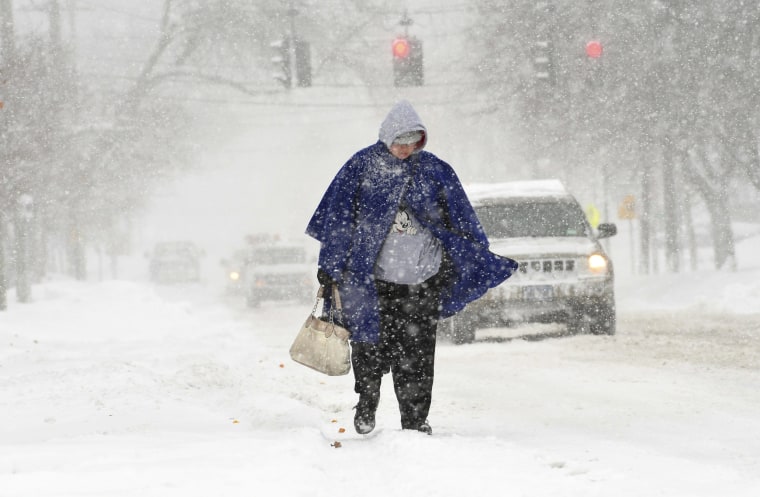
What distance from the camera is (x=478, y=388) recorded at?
840 centimetres

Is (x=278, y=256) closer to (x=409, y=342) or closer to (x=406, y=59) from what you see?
Result: (x=406, y=59)

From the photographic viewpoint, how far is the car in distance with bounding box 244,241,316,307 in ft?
85.8

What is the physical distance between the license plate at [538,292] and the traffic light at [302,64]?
10280 mm

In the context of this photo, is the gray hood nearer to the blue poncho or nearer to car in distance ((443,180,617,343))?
the blue poncho

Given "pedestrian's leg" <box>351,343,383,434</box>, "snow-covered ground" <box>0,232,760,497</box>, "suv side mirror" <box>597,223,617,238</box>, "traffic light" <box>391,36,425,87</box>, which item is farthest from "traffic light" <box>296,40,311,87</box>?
"pedestrian's leg" <box>351,343,383,434</box>

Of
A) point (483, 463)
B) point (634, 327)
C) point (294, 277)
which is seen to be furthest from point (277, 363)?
point (294, 277)

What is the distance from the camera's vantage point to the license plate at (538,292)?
11.9 m

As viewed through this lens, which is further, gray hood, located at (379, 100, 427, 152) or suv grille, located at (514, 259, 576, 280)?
suv grille, located at (514, 259, 576, 280)

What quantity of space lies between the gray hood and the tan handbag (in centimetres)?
83

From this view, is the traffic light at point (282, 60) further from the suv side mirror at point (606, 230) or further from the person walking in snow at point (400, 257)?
the person walking in snow at point (400, 257)

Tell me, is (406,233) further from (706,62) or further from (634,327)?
(706,62)

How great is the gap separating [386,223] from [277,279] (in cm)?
2102

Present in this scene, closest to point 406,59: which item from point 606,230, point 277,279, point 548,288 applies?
point 277,279

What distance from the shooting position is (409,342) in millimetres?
5598
